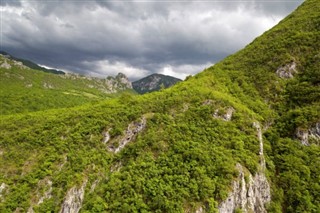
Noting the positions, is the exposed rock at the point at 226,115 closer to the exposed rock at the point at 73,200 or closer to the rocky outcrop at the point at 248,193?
the rocky outcrop at the point at 248,193

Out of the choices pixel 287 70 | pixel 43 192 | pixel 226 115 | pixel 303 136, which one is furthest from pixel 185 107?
pixel 287 70

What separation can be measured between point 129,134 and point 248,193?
60.0ft

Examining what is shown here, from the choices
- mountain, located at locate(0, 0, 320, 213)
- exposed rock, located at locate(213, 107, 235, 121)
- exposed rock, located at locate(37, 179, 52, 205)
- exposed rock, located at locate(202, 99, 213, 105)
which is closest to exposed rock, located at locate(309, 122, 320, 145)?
mountain, located at locate(0, 0, 320, 213)

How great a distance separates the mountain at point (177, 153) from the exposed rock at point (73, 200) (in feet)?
0.38

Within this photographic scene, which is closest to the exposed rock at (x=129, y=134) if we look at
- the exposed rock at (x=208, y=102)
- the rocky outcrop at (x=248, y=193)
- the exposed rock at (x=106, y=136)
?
the exposed rock at (x=106, y=136)

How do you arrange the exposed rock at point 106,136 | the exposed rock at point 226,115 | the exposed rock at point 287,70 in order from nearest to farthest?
the exposed rock at point 106,136, the exposed rock at point 226,115, the exposed rock at point 287,70

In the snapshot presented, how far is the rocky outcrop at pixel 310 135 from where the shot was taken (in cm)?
3603

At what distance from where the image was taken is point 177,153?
32.2 meters

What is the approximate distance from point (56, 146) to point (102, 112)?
9714mm

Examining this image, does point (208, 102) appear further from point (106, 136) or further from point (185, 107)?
point (106, 136)

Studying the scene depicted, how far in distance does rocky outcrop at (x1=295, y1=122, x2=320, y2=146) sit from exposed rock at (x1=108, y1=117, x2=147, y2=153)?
23.8m

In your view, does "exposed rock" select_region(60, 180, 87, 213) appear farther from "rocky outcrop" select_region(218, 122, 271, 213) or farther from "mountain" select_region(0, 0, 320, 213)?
"rocky outcrop" select_region(218, 122, 271, 213)

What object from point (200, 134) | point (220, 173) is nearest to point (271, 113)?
point (200, 134)

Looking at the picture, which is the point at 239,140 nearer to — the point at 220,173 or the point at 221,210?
the point at 220,173
